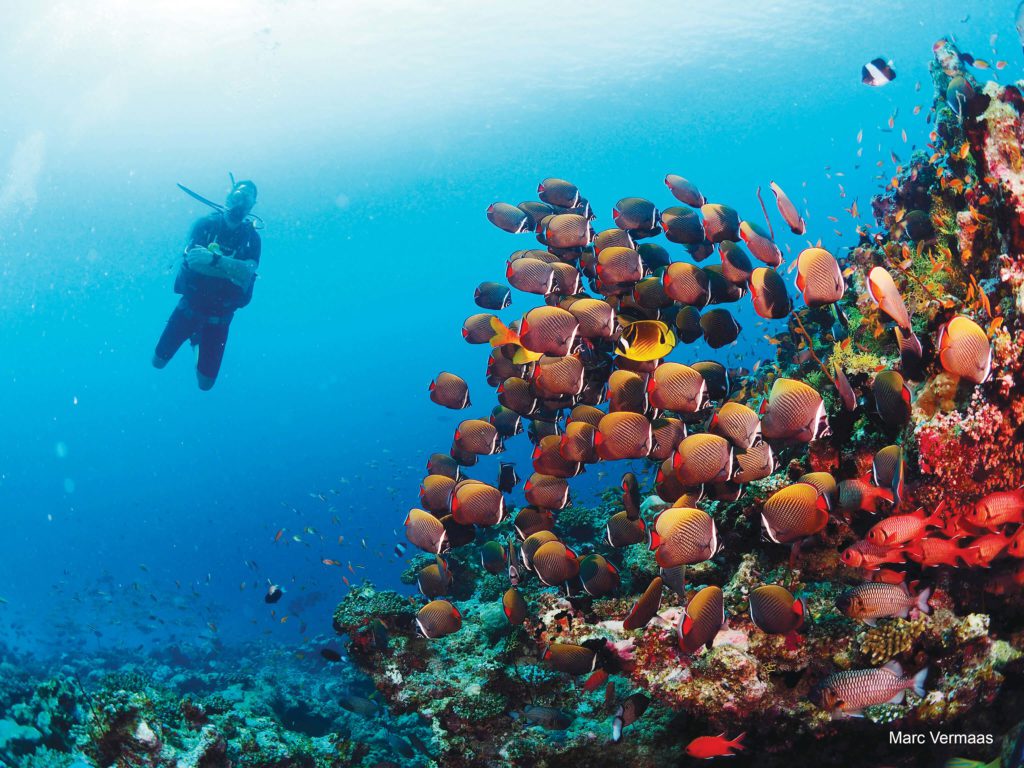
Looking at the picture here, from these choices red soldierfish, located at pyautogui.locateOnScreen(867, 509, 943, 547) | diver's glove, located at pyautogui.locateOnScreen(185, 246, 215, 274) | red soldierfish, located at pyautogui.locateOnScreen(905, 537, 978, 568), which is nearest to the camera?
red soldierfish, located at pyautogui.locateOnScreen(867, 509, 943, 547)

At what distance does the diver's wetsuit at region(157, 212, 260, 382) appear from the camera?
13070 millimetres

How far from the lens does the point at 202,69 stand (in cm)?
3259

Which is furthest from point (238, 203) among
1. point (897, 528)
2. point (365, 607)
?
point (897, 528)

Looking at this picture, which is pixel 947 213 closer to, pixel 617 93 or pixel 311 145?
pixel 617 93

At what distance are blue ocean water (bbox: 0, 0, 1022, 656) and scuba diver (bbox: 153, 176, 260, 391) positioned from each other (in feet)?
19.2

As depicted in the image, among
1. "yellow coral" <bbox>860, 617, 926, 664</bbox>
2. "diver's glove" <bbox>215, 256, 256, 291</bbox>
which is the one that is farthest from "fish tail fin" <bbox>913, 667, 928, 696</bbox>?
"diver's glove" <bbox>215, 256, 256, 291</bbox>

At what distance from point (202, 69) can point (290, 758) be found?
127 ft

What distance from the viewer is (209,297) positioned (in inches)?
548

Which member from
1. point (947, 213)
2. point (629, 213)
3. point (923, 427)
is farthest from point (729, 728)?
point (947, 213)

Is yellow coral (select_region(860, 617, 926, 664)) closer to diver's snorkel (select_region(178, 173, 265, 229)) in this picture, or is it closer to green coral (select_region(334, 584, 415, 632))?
green coral (select_region(334, 584, 415, 632))

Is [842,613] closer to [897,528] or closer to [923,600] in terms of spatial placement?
[923,600]

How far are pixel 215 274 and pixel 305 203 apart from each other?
2429 inches

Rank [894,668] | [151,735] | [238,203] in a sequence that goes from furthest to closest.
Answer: [238,203] → [151,735] → [894,668]

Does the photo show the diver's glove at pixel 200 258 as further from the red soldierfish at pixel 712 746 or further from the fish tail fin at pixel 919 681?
the fish tail fin at pixel 919 681
